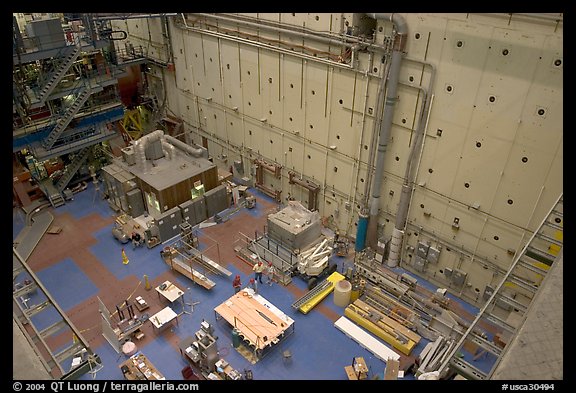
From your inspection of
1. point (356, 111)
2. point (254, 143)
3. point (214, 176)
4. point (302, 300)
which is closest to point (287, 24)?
point (356, 111)

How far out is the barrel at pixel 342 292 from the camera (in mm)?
13891

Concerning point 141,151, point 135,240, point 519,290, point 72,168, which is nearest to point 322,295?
point 519,290

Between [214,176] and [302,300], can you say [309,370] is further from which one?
[214,176]

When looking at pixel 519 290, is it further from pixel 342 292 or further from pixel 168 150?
pixel 168 150

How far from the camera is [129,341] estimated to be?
12.8m

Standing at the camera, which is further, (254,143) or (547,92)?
(254,143)

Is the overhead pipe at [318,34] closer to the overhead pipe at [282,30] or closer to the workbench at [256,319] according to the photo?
the overhead pipe at [282,30]

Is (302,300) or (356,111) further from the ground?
(356,111)

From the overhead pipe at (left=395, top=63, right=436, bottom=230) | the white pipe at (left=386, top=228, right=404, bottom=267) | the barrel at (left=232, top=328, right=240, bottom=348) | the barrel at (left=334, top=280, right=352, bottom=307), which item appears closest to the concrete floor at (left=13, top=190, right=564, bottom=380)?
the barrel at (left=232, top=328, right=240, bottom=348)

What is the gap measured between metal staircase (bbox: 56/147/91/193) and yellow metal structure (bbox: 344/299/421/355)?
1429 cm

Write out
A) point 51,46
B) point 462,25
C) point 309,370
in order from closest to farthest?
1. point 462,25
2. point 309,370
3. point 51,46

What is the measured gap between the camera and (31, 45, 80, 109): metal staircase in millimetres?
17250

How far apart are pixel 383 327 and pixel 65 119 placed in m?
15.6

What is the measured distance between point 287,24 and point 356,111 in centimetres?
421
